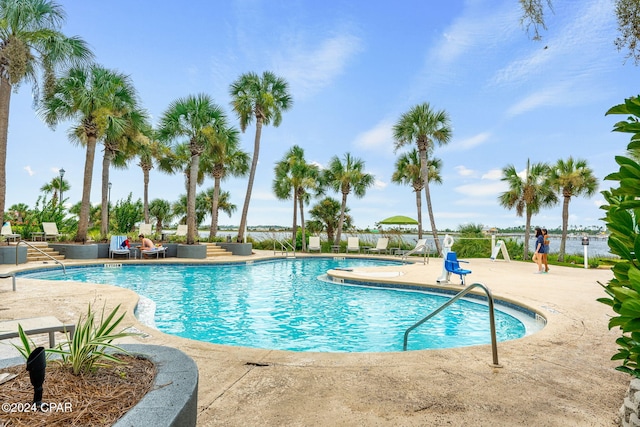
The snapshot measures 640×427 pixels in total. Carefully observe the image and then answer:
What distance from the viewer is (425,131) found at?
2102 cm

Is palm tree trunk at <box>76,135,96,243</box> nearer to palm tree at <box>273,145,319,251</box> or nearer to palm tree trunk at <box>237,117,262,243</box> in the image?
palm tree trunk at <box>237,117,262,243</box>

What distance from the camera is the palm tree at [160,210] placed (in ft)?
121

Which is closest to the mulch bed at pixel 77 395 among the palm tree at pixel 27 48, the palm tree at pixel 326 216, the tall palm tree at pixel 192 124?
the palm tree at pixel 27 48

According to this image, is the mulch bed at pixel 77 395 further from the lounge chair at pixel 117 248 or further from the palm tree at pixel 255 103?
the palm tree at pixel 255 103

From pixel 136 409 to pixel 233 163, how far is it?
81.2 ft

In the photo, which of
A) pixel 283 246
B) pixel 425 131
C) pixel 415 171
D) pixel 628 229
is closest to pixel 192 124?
pixel 283 246

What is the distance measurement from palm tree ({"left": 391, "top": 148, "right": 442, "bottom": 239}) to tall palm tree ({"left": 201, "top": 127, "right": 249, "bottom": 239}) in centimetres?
1080

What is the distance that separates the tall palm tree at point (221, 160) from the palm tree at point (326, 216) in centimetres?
649

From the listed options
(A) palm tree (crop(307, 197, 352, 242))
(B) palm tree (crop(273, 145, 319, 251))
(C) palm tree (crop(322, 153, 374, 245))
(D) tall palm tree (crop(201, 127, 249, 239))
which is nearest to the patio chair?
(D) tall palm tree (crop(201, 127, 249, 239))

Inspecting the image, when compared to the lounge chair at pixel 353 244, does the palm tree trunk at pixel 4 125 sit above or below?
above

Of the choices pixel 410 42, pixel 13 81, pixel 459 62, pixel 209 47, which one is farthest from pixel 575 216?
pixel 13 81

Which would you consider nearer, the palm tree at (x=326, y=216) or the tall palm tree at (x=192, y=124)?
the tall palm tree at (x=192, y=124)

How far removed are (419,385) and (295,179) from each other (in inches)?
802

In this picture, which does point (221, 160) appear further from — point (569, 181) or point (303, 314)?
point (569, 181)
